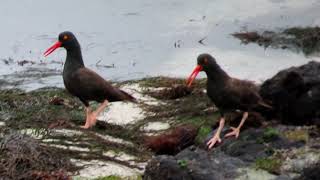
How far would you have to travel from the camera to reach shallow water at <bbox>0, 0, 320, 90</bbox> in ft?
80.7

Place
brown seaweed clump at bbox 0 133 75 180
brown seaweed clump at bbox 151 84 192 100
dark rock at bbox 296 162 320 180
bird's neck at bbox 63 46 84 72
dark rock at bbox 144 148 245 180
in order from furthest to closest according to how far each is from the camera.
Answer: brown seaweed clump at bbox 151 84 192 100 → bird's neck at bbox 63 46 84 72 → brown seaweed clump at bbox 0 133 75 180 → dark rock at bbox 144 148 245 180 → dark rock at bbox 296 162 320 180

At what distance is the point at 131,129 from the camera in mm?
17422

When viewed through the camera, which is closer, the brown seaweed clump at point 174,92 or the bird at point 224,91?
the bird at point 224,91

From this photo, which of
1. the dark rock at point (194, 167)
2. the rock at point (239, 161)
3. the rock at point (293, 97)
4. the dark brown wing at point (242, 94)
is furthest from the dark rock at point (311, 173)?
the rock at point (293, 97)

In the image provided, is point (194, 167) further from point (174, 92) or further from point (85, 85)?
point (174, 92)

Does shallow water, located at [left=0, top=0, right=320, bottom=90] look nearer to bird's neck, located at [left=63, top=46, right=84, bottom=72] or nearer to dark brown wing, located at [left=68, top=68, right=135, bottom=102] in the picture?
bird's neck, located at [left=63, top=46, right=84, bottom=72]

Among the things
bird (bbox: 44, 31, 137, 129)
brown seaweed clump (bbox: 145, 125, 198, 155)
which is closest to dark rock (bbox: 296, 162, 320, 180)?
brown seaweed clump (bbox: 145, 125, 198, 155)

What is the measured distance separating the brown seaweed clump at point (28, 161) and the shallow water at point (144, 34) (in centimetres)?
844

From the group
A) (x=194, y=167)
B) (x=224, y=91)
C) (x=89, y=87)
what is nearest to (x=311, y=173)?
(x=194, y=167)

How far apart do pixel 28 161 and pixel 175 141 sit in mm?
2490

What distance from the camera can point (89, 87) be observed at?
1695 centimetres

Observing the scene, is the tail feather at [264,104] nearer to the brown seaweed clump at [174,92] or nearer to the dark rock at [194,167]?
the dark rock at [194,167]

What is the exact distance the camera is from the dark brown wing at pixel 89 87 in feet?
55.5

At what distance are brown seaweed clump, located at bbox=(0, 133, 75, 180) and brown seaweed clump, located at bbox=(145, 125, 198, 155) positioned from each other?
161cm
